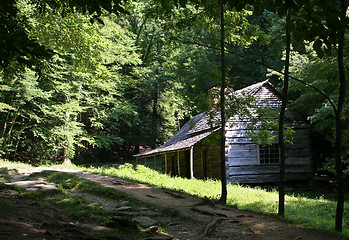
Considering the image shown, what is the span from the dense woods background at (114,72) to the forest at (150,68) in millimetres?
69

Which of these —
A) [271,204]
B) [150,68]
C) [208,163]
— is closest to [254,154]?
[208,163]

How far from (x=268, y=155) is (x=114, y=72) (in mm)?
17369

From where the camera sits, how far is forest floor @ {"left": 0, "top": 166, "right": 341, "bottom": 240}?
16.3 ft

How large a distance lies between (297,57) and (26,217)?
1798cm

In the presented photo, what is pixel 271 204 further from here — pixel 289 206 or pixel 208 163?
pixel 208 163

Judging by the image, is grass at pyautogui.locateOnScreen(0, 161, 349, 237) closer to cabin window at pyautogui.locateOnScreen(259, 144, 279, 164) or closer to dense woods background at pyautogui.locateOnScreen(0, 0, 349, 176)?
dense woods background at pyautogui.locateOnScreen(0, 0, 349, 176)

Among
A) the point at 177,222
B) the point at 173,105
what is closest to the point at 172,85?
the point at 173,105

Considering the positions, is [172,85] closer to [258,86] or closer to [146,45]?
[146,45]

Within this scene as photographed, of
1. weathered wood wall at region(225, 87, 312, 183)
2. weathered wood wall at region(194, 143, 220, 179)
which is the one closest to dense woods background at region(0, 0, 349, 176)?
weathered wood wall at region(225, 87, 312, 183)

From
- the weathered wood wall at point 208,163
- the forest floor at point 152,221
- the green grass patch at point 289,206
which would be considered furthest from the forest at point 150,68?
the weathered wood wall at point 208,163

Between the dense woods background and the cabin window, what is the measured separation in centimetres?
303

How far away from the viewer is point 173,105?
3469 centimetres

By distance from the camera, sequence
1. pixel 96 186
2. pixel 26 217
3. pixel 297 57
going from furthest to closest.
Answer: pixel 297 57
pixel 96 186
pixel 26 217

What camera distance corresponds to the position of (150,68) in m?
35.8
